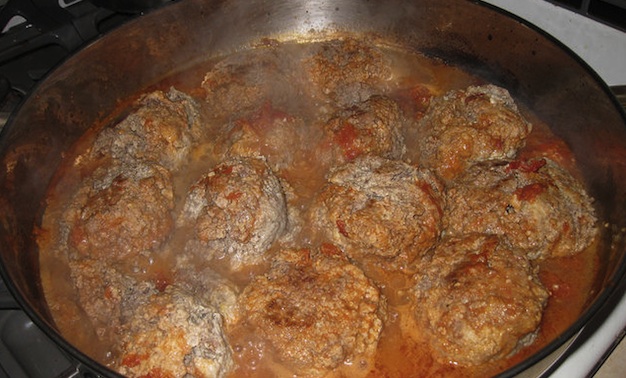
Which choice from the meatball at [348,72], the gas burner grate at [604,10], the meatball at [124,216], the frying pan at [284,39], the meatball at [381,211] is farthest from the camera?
the meatball at [348,72]

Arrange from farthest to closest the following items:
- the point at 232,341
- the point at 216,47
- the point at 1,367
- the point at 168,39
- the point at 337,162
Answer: the point at 216,47 < the point at 168,39 < the point at 337,162 < the point at 232,341 < the point at 1,367

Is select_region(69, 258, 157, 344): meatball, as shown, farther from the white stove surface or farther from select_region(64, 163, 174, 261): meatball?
the white stove surface

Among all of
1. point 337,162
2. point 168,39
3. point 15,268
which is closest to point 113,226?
point 15,268

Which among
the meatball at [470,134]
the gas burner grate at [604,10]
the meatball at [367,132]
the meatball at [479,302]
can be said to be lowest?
the meatball at [479,302]

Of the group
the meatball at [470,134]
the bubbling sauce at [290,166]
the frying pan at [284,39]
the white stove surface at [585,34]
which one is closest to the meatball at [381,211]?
the bubbling sauce at [290,166]

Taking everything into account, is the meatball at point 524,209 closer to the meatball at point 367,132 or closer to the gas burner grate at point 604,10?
the meatball at point 367,132

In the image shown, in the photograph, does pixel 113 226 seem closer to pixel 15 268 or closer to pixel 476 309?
pixel 15 268

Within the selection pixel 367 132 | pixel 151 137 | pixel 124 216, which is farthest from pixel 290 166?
pixel 124 216
